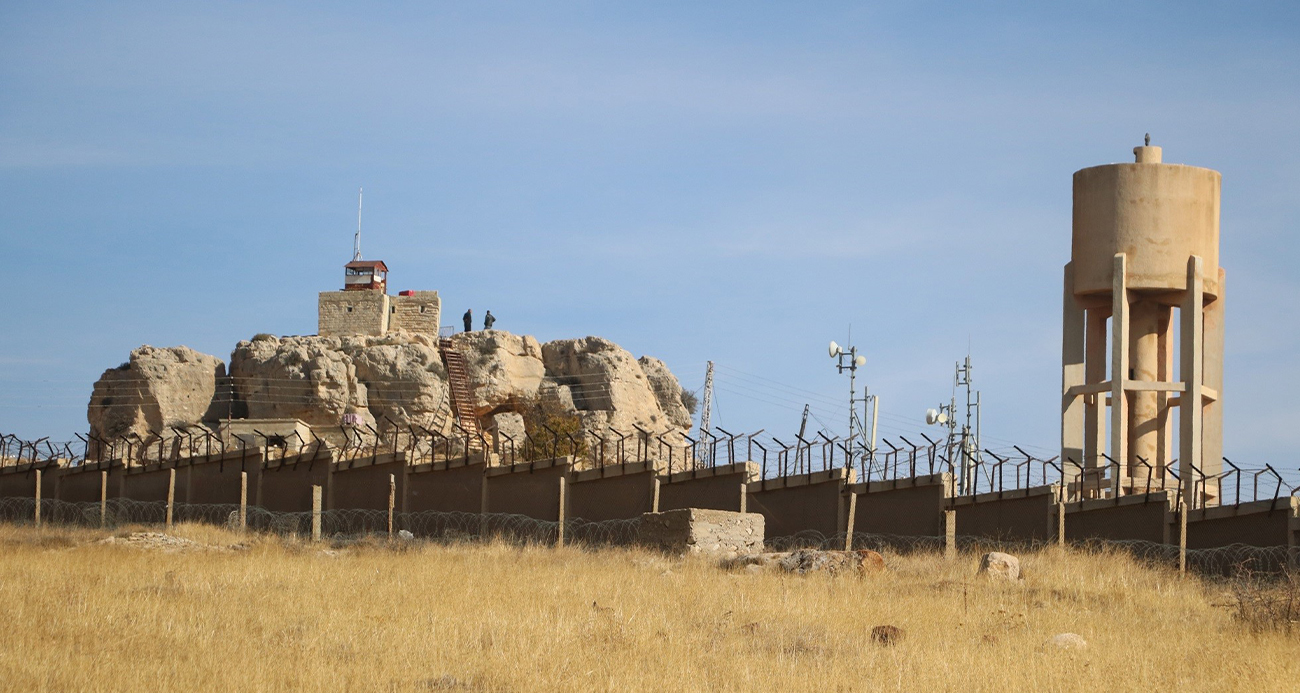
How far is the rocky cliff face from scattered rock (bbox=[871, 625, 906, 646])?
42.1m

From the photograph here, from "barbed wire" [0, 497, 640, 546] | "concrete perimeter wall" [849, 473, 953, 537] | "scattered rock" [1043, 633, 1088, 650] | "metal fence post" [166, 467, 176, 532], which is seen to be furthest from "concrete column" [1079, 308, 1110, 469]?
"metal fence post" [166, 467, 176, 532]

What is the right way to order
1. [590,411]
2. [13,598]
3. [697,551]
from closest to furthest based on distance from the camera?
[13,598] → [697,551] → [590,411]

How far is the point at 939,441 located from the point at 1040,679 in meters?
14.6

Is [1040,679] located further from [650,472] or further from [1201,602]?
[650,472]

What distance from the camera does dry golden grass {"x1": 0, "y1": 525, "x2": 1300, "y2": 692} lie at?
13.7 metres

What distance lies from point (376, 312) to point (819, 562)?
164ft

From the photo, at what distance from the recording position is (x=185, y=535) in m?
31.0

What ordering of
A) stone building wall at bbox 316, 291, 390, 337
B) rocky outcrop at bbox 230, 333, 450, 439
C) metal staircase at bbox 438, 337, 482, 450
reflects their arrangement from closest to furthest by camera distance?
1. rocky outcrop at bbox 230, 333, 450, 439
2. metal staircase at bbox 438, 337, 482, 450
3. stone building wall at bbox 316, 291, 390, 337

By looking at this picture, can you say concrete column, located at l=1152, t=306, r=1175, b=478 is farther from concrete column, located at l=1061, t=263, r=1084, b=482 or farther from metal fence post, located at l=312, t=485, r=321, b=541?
metal fence post, located at l=312, t=485, r=321, b=541

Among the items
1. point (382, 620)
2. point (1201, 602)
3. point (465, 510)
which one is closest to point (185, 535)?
point (465, 510)

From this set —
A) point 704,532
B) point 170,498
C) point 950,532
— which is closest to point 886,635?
point 704,532

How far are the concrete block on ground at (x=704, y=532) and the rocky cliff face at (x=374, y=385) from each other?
3115 centimetres

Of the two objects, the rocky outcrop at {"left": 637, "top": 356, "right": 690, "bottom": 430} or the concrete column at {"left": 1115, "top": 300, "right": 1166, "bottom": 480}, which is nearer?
the concrete column at {"left": 1115, "top": 300, "right": 1166, "bottom": 480}

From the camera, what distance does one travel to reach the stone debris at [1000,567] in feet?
72.8
